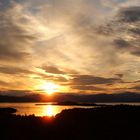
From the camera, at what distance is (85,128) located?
29.8m

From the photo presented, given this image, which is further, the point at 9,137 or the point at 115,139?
the point at 9,137

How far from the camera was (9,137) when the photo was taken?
90.3ft

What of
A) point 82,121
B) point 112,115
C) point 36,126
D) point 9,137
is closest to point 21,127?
point 36,126

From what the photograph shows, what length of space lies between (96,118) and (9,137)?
10336mm

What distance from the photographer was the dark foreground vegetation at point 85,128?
2697 cm

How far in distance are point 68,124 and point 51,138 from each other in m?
4.73

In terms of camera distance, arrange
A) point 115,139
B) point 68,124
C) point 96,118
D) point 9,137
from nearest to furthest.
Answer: point 115,139
point 9,137
point 68,124
point 96,118

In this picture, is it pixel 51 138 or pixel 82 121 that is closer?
pixel 51 138

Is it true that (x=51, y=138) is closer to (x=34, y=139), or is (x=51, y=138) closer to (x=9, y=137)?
(x=34, y=139)

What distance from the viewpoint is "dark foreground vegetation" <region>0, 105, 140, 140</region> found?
27.0m

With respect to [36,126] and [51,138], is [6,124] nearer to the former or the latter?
[36,126]

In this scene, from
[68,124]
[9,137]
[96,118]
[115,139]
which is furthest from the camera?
[96,118]

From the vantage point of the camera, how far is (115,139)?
83.8ft

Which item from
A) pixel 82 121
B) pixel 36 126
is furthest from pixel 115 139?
pixel 36 126
